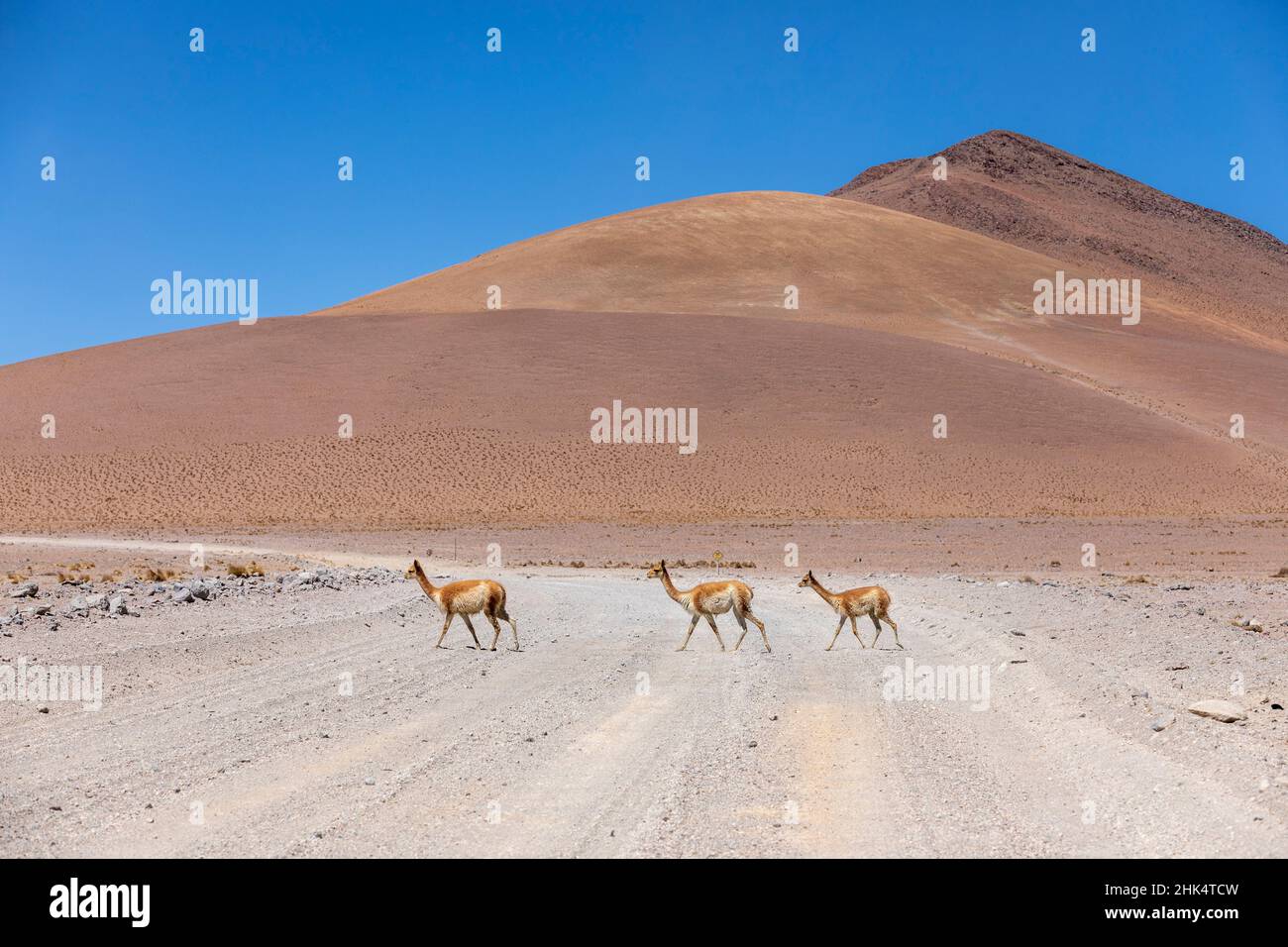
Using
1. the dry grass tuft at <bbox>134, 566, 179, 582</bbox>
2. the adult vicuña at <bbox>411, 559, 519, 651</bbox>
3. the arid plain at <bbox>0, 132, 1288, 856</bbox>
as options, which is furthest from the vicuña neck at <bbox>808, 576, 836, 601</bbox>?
the dry grass tuft at <bbox>134, 566, 179, 582</bbox>

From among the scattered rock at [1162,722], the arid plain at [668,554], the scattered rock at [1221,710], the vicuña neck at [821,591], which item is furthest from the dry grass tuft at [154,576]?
the scattered rock at [1221,710]

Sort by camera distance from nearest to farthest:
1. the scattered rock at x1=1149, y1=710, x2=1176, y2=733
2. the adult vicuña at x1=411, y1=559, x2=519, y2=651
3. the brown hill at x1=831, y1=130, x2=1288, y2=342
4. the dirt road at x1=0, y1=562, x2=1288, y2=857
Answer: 1. the dirt road at x1=0, y1=562, x2=1288, y2=857
2. the scattered rock at x1=1149, y1=710, x2=1176, y2=733
3. the adult vicuña at x1=411, y1=559, x2=519, y2=651
4. the brown hill at x1=831, y1=130, x2=1288, y2=342

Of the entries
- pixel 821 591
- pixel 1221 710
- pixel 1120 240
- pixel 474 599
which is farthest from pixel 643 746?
pixel 1120 240

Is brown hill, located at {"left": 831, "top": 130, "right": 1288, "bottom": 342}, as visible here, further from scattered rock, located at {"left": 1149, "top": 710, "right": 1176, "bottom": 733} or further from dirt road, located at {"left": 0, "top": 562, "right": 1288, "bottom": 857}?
scattered rock, located at {"left": 1149, "top": 710, "right": 1176, "bottom": 733}

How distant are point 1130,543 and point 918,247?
97.2 m

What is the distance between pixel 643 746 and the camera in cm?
974

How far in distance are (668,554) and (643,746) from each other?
34.3 metres

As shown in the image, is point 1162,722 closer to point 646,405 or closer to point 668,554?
point 668,554

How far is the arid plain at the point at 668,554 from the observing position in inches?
309

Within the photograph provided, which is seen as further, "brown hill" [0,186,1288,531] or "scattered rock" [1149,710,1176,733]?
"brown hill" [0,186,1288,531]

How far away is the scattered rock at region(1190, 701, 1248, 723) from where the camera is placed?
9.98m

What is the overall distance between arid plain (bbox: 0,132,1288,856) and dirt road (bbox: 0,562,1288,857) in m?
0.06

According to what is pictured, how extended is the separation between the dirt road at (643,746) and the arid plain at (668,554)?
6 cm
